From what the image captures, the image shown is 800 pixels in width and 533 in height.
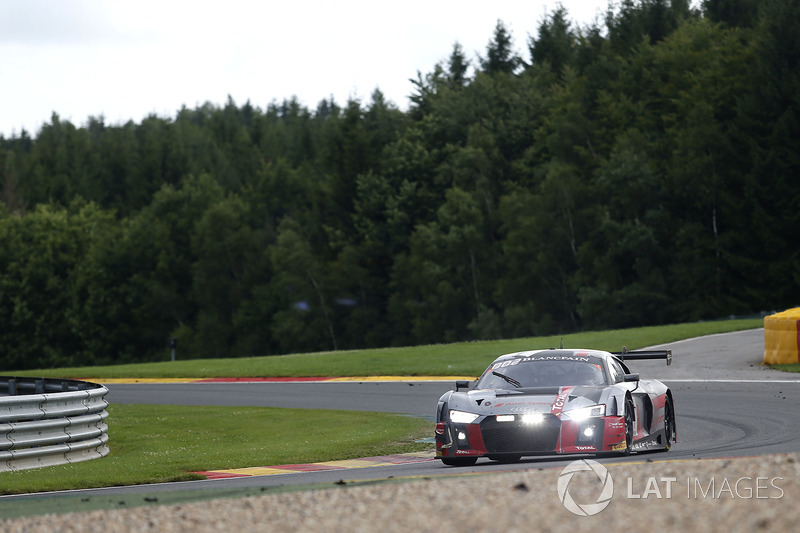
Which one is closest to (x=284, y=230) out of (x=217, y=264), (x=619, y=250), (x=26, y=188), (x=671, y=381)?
(x=217, y=264)

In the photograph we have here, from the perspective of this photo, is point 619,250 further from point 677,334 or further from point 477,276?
point 677,334

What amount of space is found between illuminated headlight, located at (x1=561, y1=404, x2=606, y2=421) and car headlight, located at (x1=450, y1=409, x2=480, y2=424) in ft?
3.17

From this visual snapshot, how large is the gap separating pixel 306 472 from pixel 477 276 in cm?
6229

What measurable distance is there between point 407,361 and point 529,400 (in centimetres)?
2038

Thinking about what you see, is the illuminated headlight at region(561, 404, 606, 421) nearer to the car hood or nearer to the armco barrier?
the car hood

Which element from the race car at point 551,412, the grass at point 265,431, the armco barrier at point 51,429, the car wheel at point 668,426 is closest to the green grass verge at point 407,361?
the grass at point 265,431

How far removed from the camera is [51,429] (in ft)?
45.0

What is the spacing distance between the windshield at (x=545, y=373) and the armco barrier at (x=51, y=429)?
571cm

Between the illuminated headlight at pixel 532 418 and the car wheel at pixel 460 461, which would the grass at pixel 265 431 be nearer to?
the car wheel at pixel 460 461

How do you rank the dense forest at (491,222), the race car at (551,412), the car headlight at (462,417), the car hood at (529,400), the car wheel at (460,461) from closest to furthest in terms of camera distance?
1. the race car at (551,412)
2. the car hood at (529,400)
3. the car headlight at (462,417)
4. the car wheel at (460,461)
5. the dense forest at (491,222)

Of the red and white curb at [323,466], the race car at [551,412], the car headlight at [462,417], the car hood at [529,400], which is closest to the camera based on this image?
the race car at [551,412]

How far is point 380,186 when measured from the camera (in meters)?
83.2

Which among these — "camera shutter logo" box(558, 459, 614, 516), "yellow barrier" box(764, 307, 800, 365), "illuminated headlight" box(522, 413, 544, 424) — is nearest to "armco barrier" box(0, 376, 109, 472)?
"illuminated headlight" box(522, 413, 544, 424)

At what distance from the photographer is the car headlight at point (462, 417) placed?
10.9m
